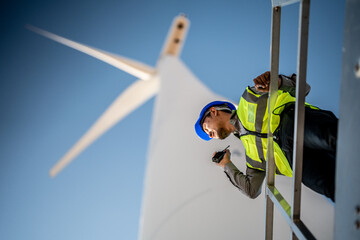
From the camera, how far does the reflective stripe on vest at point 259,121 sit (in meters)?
2.02

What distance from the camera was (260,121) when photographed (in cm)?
211

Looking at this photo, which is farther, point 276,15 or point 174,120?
point 174,120

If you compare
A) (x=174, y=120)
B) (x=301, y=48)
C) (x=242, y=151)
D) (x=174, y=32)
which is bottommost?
(x=301, y=48)

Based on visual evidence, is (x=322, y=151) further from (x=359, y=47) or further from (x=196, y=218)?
(x=196, y=218)

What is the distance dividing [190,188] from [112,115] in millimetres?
1865

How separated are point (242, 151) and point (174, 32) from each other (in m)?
2.49

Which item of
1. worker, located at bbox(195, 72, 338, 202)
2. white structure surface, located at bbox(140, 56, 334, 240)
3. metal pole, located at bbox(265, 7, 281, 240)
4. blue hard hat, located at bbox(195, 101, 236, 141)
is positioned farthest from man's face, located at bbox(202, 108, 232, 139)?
white structure surface, located at bbox(140, 56, 334, 240)

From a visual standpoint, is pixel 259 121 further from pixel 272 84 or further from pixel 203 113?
pixel 203 113

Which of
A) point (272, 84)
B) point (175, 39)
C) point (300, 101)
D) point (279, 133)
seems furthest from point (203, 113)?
point (175, 39)

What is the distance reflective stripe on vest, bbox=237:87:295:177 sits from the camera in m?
2.02

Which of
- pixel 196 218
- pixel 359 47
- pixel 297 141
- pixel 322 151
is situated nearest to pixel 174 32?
pixel 196 218

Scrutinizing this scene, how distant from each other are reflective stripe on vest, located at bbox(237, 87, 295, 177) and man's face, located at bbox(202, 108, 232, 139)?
0.33 m

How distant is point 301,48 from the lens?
1243mm

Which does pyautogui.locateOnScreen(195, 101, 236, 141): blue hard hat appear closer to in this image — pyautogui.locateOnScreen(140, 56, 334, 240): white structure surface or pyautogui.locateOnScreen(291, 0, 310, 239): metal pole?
pyautogui.locateOnScreen(140, 56, 334, 240): white structure surface
